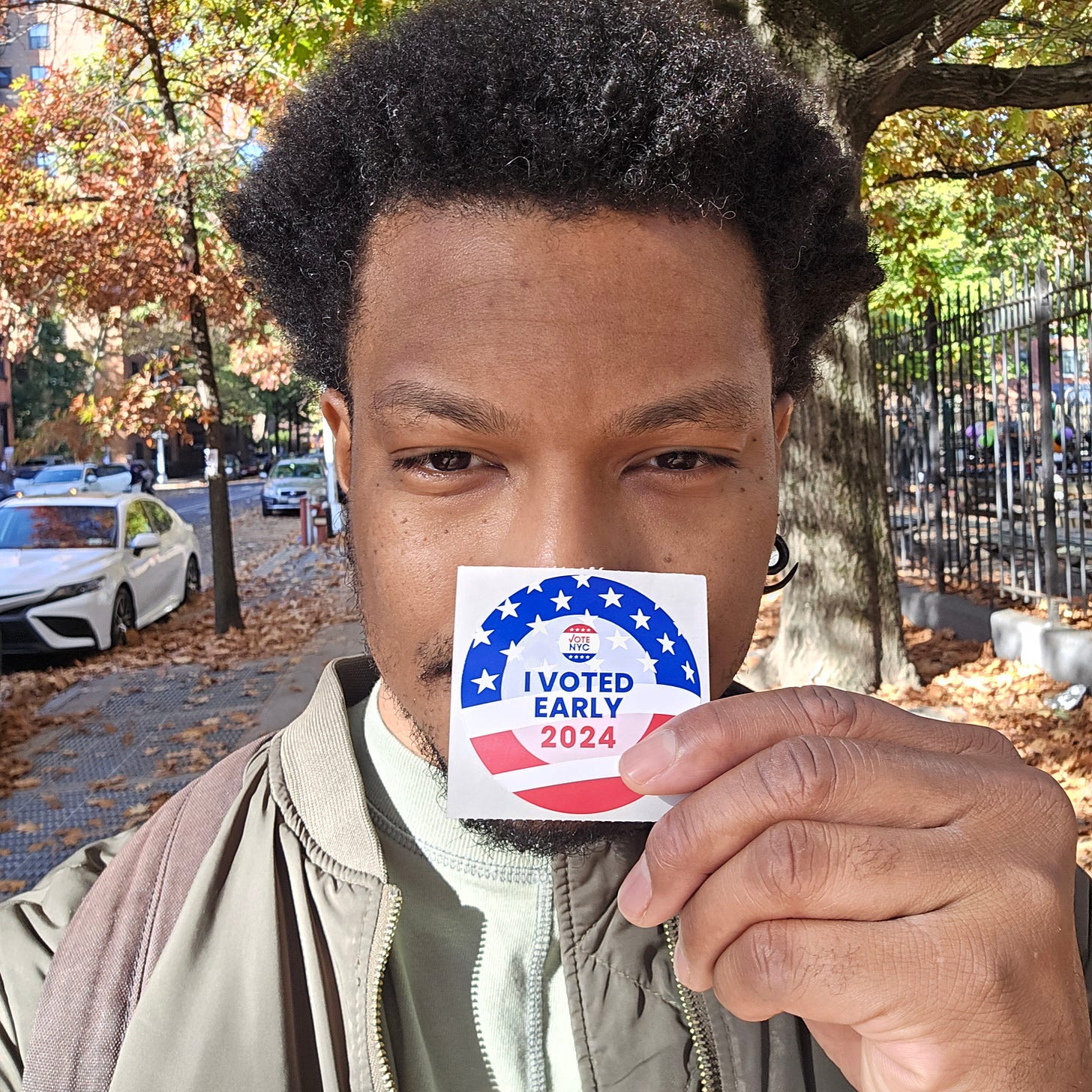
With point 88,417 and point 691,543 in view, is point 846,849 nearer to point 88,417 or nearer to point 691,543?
point 691,543

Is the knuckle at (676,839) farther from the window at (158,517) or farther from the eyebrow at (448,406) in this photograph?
the window at (158,517)

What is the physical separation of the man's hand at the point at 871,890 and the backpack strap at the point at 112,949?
2.18 ft

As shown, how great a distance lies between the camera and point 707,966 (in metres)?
1.07

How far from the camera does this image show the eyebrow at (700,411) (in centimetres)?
130

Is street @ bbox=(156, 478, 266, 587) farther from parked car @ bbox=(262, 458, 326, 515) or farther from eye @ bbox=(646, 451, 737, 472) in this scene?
eye @ bbox=(646, 451, 737, 472)

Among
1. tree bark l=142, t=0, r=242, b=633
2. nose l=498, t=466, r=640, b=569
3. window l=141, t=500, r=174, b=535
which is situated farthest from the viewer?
window l=141, t=500, r=174, b=535

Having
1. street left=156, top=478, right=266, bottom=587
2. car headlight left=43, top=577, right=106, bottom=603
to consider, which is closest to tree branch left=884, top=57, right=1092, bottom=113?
car headlight left=43, top=577, right=106, bottom=603

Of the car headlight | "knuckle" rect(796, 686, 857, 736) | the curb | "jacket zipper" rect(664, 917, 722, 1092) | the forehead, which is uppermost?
the forehead

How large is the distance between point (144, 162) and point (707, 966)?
406 inches

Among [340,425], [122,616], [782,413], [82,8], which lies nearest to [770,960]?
[782,413]

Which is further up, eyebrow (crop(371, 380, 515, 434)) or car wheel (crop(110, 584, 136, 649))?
eyebrow (crop(371, 380, 515, 434))

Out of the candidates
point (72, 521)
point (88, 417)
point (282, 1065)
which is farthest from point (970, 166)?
point (282, 1065)

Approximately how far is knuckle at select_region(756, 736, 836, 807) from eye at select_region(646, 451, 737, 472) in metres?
0.47

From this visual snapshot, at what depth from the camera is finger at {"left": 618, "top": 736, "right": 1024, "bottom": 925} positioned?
3.33 ft
